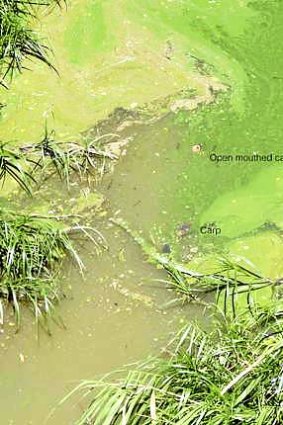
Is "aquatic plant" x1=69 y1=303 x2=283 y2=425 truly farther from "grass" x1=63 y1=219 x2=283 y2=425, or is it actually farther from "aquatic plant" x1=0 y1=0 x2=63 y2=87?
"aquatic plant" x1=0 y1=0 x2=63 y2=87

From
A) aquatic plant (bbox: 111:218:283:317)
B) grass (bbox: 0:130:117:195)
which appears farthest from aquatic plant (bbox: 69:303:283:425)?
grass (bbox: 0:130:117:195)

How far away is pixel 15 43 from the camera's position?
333 cm

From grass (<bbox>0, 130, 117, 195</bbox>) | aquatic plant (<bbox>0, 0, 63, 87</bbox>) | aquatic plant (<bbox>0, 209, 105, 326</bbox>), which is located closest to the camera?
aquatic plant (<bbox>0, 209, 105, 326</bbox>)

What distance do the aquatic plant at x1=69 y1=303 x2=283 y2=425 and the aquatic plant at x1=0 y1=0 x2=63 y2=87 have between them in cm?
134

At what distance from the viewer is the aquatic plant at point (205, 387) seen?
216cm

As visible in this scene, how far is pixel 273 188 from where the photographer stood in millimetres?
2990

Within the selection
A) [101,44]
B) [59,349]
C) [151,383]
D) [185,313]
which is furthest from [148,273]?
[101,44]

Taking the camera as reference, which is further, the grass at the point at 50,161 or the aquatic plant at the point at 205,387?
the grass at the point at 50,161

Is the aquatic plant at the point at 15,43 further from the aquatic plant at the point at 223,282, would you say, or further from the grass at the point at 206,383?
the grass at the point at 206,383

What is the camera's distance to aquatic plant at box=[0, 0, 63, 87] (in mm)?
3289

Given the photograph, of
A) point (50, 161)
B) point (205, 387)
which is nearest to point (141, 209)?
point (50, 161)

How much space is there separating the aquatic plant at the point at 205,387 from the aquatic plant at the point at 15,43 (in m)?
1.34

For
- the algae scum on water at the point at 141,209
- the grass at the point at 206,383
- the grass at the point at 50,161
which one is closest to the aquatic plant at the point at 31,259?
the algae scum on water at the point at 141,209

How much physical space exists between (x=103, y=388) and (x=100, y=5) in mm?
1743
